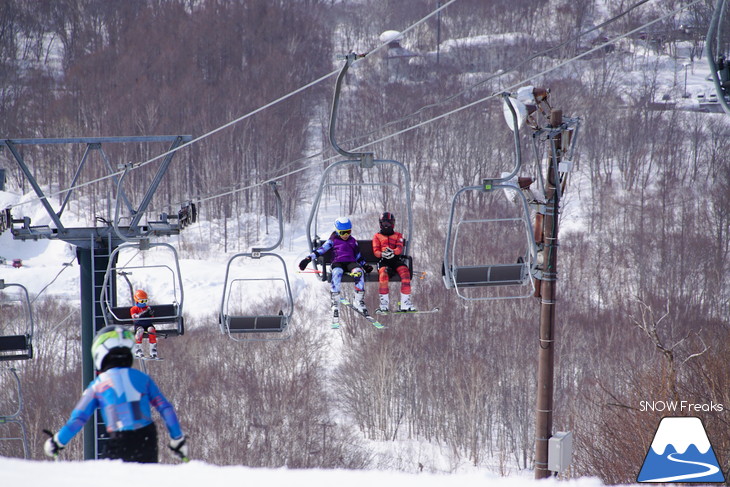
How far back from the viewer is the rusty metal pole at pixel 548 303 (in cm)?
1031

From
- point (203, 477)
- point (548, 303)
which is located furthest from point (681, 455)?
point (203, 477)

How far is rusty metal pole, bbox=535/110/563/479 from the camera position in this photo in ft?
33.8

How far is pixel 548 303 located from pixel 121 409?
20.0 ft

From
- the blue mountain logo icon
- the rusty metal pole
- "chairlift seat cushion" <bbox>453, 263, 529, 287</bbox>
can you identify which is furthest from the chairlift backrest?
the blue mountain logo icon

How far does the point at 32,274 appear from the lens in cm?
3609

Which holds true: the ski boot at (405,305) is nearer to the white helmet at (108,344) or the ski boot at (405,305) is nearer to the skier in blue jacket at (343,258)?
the skier in blue jacket at (343,258)

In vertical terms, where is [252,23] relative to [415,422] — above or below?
above

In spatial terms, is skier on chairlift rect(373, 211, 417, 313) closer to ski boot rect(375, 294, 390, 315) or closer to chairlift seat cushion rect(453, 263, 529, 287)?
ski boot rect(375, 294, 390, 315)

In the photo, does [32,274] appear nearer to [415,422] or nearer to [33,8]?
[415,422]

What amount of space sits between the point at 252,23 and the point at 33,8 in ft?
61.9

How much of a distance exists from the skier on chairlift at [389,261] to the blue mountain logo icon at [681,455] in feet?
17.6

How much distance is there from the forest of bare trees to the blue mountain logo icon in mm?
693

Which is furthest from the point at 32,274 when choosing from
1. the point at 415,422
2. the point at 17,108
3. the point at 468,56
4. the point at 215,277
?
the point at 468,56

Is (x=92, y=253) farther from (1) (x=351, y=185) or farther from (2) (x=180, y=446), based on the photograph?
(2) (x=180, y=446)
